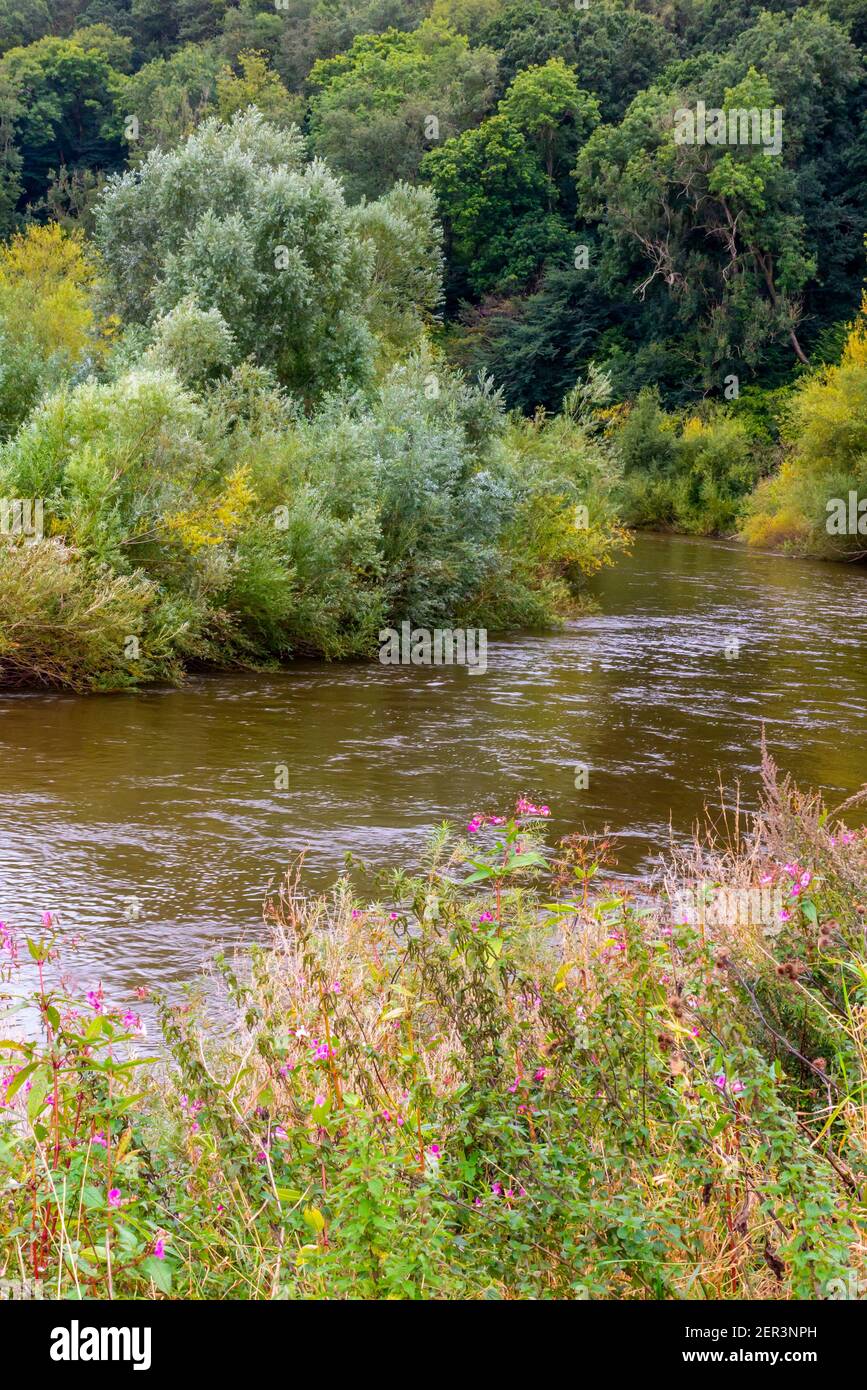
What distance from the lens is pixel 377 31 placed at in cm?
8606

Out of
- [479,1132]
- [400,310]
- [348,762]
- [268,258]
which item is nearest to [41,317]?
[400,310]

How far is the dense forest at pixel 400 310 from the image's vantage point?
18.7 meters

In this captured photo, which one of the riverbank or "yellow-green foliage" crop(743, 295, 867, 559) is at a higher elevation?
"yellow-green foliage" crop(743, 295, 867, 559)

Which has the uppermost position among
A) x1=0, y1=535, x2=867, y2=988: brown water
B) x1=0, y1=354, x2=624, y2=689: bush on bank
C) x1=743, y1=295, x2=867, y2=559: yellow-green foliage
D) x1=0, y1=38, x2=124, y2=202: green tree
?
x1=0, y1=38, x2=124, y2=202: green tree

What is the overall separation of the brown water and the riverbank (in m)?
3.23

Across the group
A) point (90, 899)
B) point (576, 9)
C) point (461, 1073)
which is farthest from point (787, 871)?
point (576, 9)

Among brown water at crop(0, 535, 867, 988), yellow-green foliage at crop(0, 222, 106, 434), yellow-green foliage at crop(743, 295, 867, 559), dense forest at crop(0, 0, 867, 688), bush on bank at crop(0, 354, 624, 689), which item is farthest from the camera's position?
yellow-green foliage at crop(743, 295, 867, 559)

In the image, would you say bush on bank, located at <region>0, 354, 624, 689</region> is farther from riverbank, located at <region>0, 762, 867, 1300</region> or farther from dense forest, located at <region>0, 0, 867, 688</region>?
riverbank, located at <region>0, 762, 867, 1300</region>

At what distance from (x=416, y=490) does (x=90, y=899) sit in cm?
1341

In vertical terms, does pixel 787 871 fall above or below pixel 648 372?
below

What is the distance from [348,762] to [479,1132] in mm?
9930

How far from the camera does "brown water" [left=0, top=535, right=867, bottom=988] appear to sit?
1005 centimetres

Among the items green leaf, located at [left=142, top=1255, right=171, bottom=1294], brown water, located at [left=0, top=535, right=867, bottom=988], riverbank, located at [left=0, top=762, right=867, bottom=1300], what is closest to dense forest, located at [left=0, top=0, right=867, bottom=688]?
brown water, located at [left=0, top=535, right=867, bottom=988]
